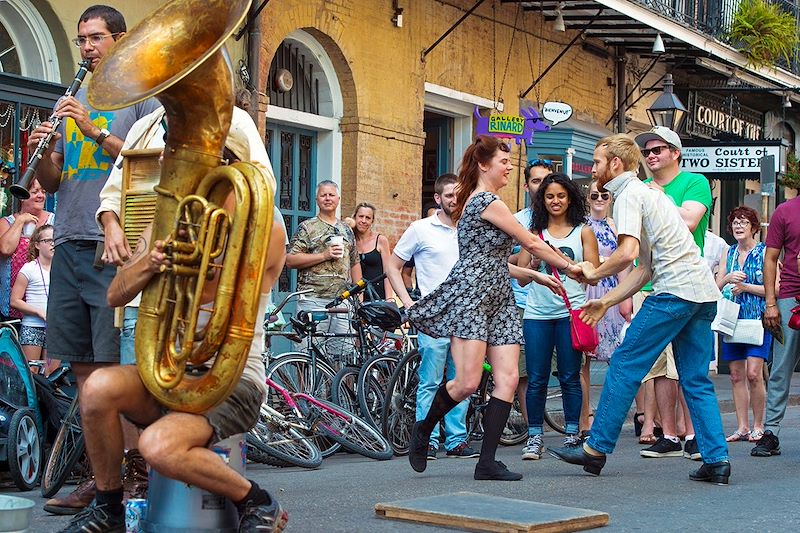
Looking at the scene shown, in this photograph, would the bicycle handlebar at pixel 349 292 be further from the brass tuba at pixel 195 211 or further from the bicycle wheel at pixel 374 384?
the brass tuba at pixel 195 211

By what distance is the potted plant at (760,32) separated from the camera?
23359 millimetres

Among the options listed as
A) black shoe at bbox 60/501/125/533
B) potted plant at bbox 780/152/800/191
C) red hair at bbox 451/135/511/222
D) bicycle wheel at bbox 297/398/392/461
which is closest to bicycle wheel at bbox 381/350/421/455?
bicycle wheel at bbox 297/398/392/461

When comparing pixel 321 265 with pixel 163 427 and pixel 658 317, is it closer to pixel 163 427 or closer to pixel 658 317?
pixel 658 317

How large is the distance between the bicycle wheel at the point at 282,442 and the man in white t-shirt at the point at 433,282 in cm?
115

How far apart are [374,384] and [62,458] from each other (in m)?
3.44

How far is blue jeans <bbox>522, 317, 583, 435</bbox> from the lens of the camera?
964cm

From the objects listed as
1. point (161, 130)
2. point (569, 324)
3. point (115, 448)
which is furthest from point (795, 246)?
point (115, 448)

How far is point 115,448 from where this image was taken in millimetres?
5172

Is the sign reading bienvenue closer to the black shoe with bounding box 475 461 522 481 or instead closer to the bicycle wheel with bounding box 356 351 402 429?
the bicycle wheel with bounding box 356 351 402 429

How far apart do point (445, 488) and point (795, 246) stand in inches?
133

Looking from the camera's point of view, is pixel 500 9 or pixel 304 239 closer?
pixel 304 239

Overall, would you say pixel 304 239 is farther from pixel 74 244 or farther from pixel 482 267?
pixel 74 244

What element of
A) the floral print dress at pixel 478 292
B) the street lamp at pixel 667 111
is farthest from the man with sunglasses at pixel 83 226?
the street lamp at pixel 667 111

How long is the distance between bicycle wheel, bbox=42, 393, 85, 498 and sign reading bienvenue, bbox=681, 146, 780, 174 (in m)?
14.8
